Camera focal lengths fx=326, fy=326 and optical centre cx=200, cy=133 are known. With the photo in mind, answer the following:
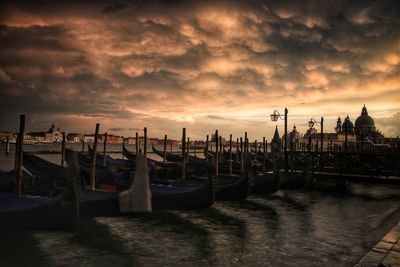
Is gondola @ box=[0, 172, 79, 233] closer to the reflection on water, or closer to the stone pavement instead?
the reflection on water

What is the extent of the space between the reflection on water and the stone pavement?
1044 millimetres

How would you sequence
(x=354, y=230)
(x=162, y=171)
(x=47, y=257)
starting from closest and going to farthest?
(x=47, y=257) < (x=354, y=230) < (x=162, y=171)

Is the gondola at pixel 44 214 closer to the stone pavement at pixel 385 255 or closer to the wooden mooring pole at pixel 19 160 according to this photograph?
the wooden mooring pole at pixel 19 160

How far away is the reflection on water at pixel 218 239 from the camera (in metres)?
6.13

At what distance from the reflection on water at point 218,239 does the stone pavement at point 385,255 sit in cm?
104

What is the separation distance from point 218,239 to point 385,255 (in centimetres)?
367

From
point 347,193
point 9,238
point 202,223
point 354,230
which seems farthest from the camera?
point 347,193

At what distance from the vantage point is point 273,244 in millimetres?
7098

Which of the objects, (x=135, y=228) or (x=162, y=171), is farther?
(x=162, y=171)

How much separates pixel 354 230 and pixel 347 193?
6914mm

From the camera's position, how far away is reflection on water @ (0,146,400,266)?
20.1 ft

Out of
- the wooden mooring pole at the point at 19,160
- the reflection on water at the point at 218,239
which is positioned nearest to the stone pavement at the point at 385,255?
the reflection on water at the point at 218,239

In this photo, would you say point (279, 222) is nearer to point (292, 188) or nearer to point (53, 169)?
point (292, 188)

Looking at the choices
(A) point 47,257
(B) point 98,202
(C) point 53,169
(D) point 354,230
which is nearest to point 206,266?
(A) point 47,257
